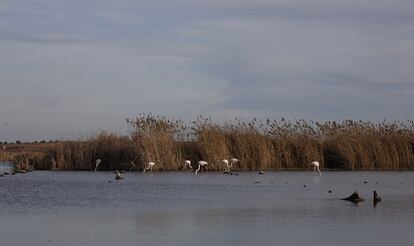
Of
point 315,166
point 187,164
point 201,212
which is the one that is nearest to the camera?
point 201,212

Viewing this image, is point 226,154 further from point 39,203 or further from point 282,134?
point 39,203

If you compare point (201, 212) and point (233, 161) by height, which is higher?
point (233, 161)

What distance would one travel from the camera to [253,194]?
2241cm

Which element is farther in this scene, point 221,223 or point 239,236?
point 221,223

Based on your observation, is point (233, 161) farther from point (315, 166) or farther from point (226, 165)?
point (315, 166)

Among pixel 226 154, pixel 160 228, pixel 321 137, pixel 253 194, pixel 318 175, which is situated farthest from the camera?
pixel 321 137

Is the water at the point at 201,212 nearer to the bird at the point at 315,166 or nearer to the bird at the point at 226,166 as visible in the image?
the bird at the point at 315,166

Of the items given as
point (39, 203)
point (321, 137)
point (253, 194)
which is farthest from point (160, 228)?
point (321, 137)

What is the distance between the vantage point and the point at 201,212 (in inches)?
672

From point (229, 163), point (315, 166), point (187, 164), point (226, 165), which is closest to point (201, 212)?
point (187, 164)

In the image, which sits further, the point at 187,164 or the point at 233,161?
the point at 233,161

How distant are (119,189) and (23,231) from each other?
10.3 metres

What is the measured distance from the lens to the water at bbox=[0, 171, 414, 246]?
13000 mm

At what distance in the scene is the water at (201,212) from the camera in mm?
13000
